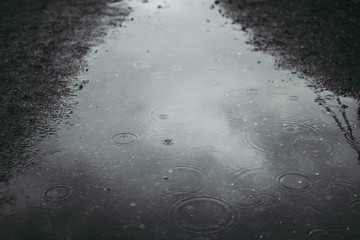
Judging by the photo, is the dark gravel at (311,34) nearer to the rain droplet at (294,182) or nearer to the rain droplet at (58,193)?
the rain droplet at (294,182)

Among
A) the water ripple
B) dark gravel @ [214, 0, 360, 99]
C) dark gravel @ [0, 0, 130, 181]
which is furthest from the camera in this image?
dark gravel @ [214, 0, 360, 99]

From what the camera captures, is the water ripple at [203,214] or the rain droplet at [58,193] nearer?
the water ripple at [203,214]

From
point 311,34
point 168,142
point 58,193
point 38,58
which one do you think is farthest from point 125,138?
point 311,34

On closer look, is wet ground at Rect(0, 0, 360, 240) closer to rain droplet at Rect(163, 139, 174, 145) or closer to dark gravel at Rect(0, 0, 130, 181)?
rain droplet at Rect(163, 139, 174, 145)

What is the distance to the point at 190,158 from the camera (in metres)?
4.33

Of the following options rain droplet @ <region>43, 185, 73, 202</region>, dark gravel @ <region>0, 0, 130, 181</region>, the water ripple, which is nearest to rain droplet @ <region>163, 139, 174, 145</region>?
the water ripple

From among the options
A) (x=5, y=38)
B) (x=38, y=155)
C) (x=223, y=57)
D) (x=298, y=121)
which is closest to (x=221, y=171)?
(x=298, y=121)

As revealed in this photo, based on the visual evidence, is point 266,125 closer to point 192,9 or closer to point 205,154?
point 205,154

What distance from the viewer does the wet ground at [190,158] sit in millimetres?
3463

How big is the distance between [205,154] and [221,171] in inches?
14.3

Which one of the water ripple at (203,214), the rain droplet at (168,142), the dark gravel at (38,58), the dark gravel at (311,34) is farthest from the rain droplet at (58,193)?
the dark gravel at (311,34)

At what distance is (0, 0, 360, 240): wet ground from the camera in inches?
136

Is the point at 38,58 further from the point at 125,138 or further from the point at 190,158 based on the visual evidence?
the point at 190,158

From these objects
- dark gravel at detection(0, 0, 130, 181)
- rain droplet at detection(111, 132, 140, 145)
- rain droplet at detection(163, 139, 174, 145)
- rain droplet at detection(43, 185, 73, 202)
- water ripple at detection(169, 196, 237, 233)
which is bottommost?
water ripple at detection(169, 196, 237, 233)
